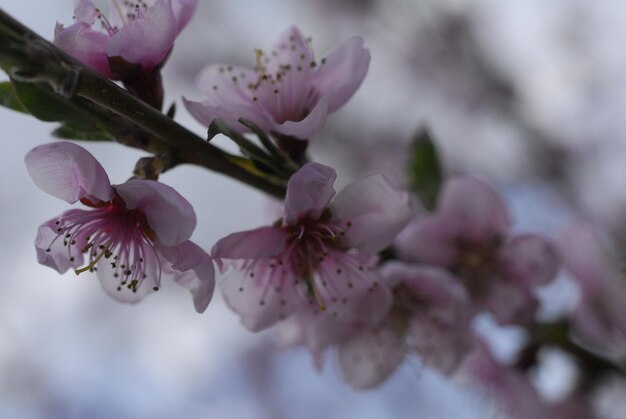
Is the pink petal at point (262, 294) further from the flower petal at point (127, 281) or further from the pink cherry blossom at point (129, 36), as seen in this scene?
the pink cherry blossom at point (129, 36)

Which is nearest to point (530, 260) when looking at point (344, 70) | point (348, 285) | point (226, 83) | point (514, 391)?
point (514, 391)

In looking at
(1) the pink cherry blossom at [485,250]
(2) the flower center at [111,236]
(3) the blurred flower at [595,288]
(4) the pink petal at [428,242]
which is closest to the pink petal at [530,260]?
(1) the pink cherry blossom at [485,250]

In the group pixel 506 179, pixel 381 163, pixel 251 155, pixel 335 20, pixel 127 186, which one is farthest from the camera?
pixel 335 20

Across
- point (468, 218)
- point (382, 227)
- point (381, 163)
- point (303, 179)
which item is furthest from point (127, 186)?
point (381, 163)

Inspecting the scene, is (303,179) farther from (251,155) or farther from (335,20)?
(335,20)

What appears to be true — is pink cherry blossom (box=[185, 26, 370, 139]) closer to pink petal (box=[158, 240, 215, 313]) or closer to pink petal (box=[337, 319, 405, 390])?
pink petal (box=[158, 240, 215, 313])

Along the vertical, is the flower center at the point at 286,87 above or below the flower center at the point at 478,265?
above

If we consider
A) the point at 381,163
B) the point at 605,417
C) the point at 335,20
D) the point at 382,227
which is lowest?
the point at 605,417
